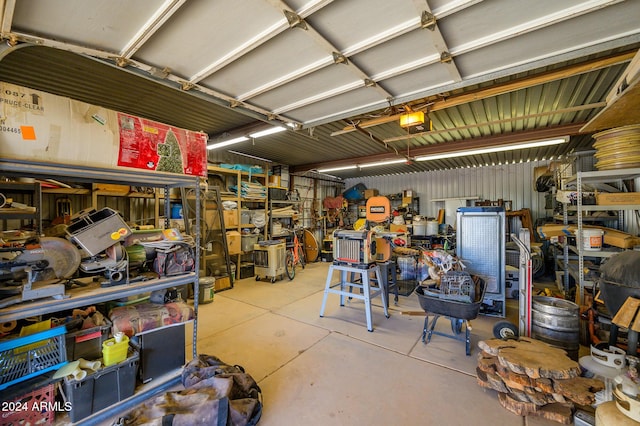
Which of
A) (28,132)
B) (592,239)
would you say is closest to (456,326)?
(592,239)

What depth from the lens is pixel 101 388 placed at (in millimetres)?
1734

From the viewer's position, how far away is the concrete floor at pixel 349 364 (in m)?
1.86

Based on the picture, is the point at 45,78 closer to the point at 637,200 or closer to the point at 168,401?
the point at 168,401

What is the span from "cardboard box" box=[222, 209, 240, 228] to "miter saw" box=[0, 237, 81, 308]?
3.73 meters

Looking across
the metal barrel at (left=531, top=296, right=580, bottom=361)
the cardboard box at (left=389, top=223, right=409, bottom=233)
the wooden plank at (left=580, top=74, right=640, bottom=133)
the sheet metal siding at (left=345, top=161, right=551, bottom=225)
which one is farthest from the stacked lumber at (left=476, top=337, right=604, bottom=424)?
the sheet metal siding at (left=345, top=161, right=551, bottom=225)

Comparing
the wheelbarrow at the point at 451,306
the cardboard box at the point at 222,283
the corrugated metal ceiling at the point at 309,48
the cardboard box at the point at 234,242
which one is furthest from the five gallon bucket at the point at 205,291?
the wheelbarrow at the point at 451,306

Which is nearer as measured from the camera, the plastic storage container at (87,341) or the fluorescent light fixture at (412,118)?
the plastic storage container at (87,341)

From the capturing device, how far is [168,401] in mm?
1755

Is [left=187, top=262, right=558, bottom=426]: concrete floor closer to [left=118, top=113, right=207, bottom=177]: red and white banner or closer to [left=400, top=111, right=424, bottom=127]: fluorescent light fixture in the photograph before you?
[left=118, top=113, right=207, bottom=177]: red and white banner

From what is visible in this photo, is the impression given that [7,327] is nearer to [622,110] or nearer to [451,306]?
[451,306]

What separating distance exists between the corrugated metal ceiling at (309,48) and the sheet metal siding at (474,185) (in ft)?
14.3

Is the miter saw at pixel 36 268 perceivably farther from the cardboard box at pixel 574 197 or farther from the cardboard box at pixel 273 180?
the cardboard box at pixel 273 180

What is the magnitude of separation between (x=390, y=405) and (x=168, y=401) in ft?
5.25

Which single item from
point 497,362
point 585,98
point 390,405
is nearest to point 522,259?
point 497,362
